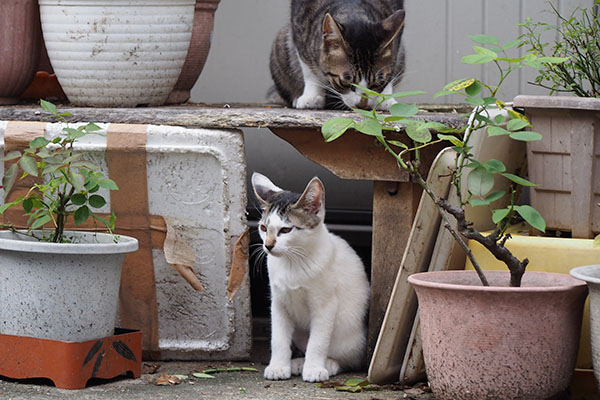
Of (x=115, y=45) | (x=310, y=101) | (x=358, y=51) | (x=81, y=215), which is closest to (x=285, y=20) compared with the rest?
(x=310, y=101)

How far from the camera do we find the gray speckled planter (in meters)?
2.45

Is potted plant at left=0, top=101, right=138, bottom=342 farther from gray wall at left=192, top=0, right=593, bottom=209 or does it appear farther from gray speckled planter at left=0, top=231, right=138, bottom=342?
gray wall at left=192, top=0, right=593, bottom=209

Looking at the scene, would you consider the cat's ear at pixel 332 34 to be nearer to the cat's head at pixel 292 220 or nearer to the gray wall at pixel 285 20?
the cat's head at pixel 292 220

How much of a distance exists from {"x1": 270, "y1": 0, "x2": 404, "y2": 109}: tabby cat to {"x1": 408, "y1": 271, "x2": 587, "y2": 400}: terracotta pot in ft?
3.43

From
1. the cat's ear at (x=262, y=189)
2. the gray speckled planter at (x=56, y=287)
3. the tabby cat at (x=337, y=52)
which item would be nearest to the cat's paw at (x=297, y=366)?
the cat's ear at (x=262, y=189)

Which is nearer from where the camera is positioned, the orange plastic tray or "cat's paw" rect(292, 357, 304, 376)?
the orange plastic tray


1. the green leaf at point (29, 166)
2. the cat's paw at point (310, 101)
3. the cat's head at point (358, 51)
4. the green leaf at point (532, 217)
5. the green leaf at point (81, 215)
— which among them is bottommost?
the green leaf at point (81, 215)

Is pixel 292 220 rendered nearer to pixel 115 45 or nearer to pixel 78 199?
pixel 78 199

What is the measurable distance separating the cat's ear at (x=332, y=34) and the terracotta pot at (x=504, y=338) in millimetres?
1144

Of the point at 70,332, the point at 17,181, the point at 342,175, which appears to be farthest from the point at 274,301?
the point at 17,181

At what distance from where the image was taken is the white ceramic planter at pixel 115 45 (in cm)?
297

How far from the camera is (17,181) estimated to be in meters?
2.79

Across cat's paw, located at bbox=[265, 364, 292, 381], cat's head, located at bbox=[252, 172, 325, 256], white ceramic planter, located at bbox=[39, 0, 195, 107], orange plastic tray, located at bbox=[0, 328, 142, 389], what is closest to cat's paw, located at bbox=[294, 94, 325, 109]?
white ceramic planter, located at bbox=[39, 0, 195, 107]

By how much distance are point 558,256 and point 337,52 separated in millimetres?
1115
